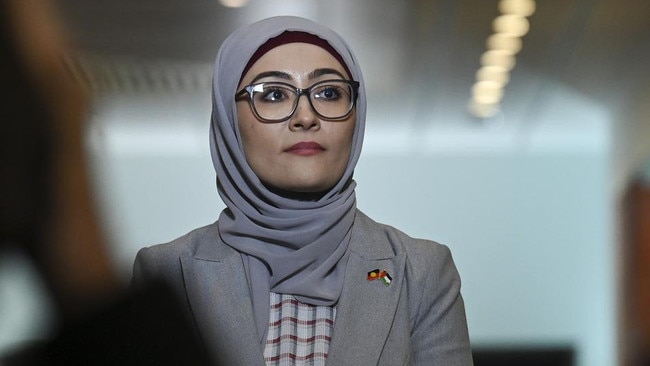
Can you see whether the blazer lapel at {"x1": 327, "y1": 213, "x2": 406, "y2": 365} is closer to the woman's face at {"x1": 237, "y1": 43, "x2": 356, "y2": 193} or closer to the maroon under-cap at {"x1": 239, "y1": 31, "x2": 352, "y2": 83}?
the woman's face at {"x1": 237, "y1": 43, "x2": 356, "y2": 193}

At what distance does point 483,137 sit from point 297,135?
286cm

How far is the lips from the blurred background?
4.73ft

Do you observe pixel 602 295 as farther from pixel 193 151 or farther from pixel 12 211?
pixel 12 211

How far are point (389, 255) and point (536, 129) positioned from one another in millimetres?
3050

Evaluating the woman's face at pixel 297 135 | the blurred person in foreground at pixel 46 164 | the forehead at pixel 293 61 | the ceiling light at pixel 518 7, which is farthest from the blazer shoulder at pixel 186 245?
the ceiling light at pixel 518 7

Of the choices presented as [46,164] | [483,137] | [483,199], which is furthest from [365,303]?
[483,137]

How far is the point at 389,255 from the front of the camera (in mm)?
1544

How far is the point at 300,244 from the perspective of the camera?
1495 millimetres

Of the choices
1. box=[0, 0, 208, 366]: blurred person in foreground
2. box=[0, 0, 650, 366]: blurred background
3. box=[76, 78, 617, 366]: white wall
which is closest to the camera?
box=[0, 0, 208, 366]: blurred person in foreground

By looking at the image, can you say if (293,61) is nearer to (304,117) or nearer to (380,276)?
(304,117)

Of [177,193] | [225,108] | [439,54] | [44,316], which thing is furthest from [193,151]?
[44,316]

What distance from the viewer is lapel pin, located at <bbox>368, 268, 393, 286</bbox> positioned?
150 cm

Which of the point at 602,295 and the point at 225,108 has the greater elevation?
the point at 225,108

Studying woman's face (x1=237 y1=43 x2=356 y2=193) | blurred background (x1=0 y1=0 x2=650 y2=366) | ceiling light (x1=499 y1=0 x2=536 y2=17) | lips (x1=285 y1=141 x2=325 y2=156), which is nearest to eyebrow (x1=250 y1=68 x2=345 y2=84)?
woman's face (x1=237 y1=43 x2=356 y2=193)
